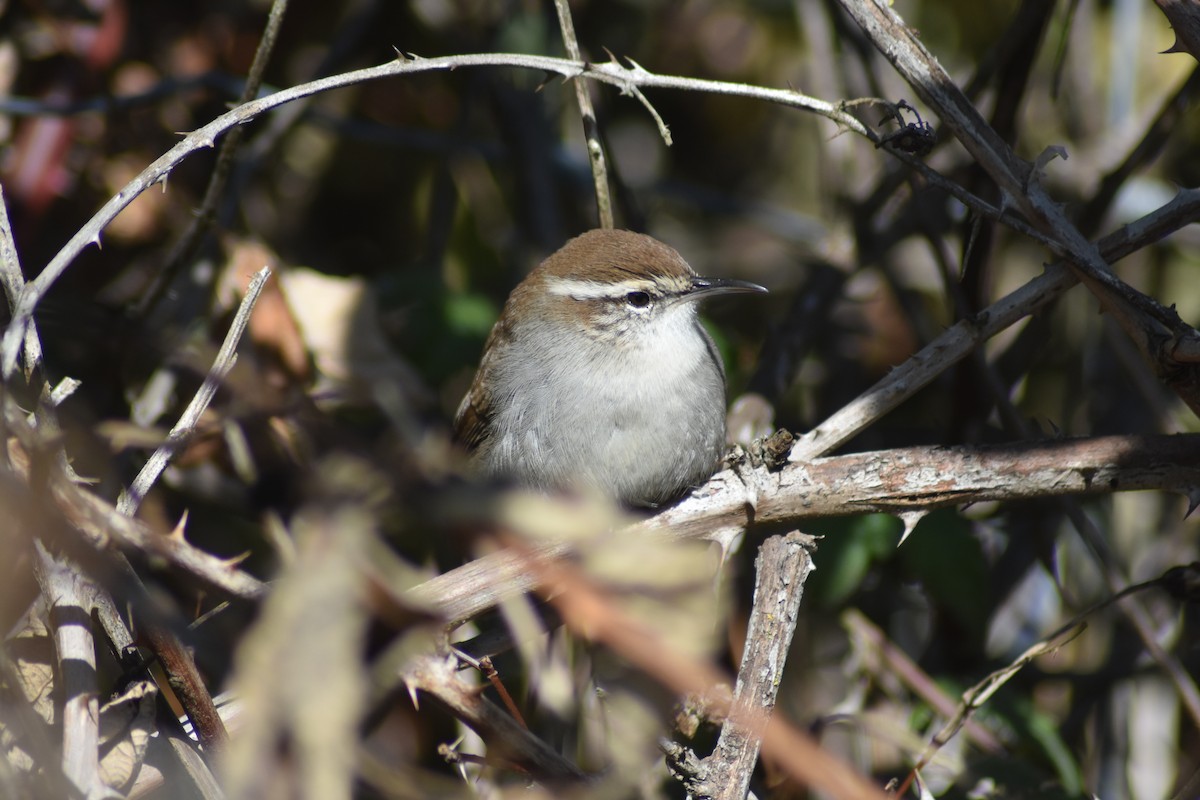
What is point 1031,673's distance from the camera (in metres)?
3.84

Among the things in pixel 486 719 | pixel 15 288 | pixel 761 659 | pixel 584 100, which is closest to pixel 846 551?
pixel 761 659

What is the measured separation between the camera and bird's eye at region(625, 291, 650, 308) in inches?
138

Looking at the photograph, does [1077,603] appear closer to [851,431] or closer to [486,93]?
[851,431]

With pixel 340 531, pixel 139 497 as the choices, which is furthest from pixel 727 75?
pixel 340 531

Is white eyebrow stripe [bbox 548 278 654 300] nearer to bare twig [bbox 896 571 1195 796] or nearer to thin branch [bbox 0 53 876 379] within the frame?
thin branch [bbox 0 53 876 379]

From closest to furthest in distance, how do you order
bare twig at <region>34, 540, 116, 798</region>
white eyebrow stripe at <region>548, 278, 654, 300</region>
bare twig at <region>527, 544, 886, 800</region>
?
bare twig at <region>527, 544, 886, 800</region> → bare twig at <region>34, 540, 116, 798</region> → white eyebrow stripe at <region>548, 278, 654, 300</region>

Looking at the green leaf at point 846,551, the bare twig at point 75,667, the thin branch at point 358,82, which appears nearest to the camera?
the bare twig at point 75,667

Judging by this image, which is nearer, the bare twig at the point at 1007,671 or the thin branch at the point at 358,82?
the thin branch at the point at 358,82

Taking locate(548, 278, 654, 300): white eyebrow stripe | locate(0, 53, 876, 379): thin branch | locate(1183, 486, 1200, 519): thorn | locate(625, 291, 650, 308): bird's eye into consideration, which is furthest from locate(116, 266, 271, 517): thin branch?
locate(1183, 486, 1200, 519): thorn

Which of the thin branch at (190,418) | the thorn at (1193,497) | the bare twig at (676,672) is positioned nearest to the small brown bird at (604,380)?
the thin branch at (190,418)

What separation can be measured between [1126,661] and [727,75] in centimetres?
392

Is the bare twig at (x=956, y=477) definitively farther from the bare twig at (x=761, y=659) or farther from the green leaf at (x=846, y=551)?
the green leaf at (x=846, y=551)

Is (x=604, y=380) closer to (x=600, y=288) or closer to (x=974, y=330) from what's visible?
(x=600, y=288)

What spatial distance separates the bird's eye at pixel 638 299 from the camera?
3508mm
